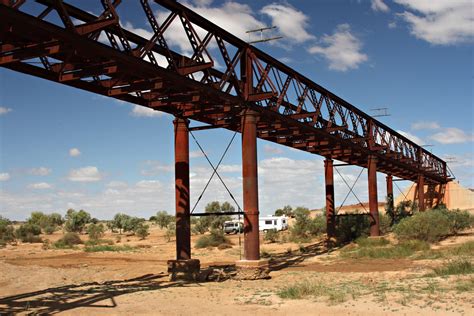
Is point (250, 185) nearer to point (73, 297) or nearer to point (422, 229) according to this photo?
point (73, 297)

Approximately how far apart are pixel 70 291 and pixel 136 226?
59944mm

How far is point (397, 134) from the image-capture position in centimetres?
4522

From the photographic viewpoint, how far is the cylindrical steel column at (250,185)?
21.4 meters

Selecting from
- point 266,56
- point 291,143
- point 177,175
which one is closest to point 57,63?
point 177,175

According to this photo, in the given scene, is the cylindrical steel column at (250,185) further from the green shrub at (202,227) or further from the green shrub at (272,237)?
the green shrub at (202,227)

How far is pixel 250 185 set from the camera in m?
21.6

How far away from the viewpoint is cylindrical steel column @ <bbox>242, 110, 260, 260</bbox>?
841 inches

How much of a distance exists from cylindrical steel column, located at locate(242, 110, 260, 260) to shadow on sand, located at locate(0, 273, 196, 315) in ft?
9.93

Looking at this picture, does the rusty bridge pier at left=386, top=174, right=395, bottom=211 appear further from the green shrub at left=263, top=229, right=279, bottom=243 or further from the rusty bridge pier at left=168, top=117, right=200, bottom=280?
the rusty bridge pier at left=168, top=117, right=200, bottom=280

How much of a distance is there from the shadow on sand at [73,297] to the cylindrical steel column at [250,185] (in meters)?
3.03

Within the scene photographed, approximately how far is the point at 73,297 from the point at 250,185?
8.42 metres

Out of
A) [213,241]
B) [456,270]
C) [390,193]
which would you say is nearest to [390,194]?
[390,193]

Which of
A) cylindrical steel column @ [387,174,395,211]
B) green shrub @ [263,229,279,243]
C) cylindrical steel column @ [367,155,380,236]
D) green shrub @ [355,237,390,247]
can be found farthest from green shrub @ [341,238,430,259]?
cylindrical steel column @ [387,174,395,211]

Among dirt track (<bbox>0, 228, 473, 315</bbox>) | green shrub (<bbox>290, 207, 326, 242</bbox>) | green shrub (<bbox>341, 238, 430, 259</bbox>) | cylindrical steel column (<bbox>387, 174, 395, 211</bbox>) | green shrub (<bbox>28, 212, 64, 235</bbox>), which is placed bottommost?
dirt track (<bbox>0, 228, 473, 315</bbox>)
